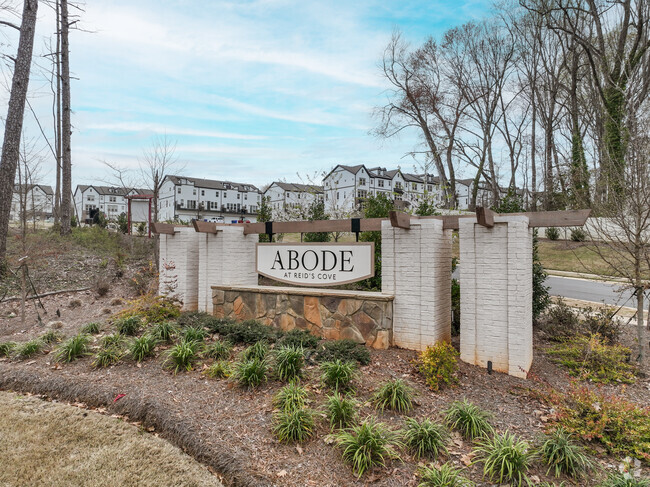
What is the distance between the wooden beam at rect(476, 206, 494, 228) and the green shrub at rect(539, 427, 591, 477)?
236cm

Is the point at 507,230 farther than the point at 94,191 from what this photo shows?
No

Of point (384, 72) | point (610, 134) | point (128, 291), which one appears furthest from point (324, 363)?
point (384, 72)

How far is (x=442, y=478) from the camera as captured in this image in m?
2.73

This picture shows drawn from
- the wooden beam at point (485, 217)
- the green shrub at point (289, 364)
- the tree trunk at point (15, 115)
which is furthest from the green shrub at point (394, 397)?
the tree trunk at point (15, 115)

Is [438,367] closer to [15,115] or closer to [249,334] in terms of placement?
[249,334]

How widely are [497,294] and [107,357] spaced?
5191 mm

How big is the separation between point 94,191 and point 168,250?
208 feet

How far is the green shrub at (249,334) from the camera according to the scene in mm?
5352

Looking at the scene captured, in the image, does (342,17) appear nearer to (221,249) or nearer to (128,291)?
(221,249)

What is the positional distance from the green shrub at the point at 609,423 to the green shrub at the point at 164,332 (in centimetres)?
501

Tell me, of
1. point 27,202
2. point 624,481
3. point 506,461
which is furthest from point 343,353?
point 27,202

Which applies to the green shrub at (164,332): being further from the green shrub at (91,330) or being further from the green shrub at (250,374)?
the green shrub at (250,374)

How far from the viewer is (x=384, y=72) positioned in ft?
76.9

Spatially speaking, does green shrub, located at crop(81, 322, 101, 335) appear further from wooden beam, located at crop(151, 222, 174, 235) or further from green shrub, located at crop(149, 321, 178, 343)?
wooden beam, located at crop(151, 222, 174, 235)
